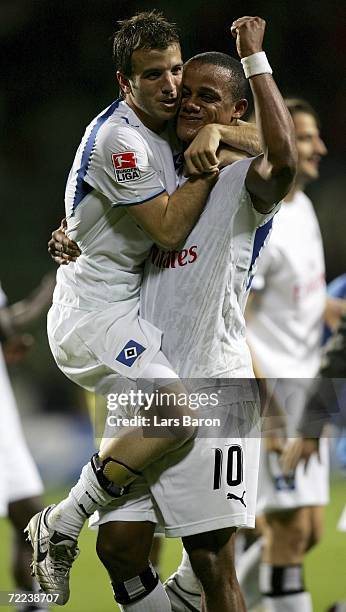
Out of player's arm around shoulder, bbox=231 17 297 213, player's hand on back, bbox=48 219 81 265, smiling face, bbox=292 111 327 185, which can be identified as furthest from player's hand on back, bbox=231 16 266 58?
smiling face, bbox=292 111 327 185

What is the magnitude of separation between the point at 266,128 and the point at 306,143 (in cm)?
215

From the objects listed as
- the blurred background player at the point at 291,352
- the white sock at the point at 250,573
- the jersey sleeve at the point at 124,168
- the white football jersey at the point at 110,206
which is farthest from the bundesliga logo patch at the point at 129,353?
the white sock at the point at 250,573

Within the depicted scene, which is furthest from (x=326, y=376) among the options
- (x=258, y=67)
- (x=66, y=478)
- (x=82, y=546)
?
(x=66, y=478)

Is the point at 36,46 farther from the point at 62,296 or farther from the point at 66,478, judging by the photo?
the point at 62,296

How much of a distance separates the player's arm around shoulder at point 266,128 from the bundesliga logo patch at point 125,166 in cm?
27

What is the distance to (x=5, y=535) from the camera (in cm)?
604

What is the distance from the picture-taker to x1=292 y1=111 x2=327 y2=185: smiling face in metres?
4.66

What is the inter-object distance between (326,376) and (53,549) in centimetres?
199

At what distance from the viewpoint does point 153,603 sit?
2.82 metres

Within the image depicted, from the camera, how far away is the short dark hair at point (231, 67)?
→ 281cm

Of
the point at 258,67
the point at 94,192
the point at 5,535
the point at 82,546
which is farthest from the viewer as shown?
the point at 5,535

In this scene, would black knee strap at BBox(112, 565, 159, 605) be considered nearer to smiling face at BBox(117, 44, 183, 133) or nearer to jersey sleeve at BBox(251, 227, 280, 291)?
smiling face at BBox(117, 44, 183, 133)

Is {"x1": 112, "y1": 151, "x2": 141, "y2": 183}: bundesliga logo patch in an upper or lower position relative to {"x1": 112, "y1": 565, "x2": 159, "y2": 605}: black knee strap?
upper

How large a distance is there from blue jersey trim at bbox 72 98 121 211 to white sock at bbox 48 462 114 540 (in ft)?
2.23
